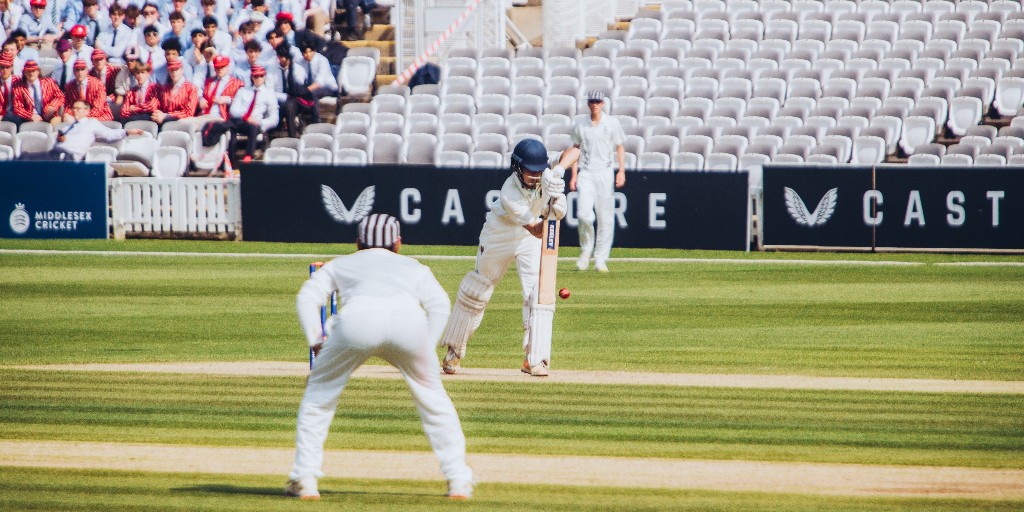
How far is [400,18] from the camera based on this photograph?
85.8 ft

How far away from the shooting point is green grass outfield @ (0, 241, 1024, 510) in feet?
22.6

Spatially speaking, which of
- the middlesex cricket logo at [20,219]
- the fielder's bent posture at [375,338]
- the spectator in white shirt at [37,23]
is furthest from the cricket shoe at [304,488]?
the spectator in white shirt at [37,23]

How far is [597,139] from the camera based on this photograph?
17.4 m

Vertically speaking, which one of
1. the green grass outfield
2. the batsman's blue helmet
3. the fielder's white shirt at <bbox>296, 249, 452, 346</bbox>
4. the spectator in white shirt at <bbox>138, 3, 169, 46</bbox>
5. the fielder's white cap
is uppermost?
the spectator in white shirt at <bbox>138, 3, 169, 46</bbox>

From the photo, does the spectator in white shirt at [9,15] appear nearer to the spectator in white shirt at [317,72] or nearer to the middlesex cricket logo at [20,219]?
the middlesex cricket logo at [20,219]

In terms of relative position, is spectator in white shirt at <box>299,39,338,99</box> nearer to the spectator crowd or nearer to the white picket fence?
the spectator crowd

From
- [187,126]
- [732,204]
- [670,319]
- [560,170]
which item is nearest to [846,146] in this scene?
[732,204]

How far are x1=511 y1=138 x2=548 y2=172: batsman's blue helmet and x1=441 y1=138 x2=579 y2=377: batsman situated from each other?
2 centimetres

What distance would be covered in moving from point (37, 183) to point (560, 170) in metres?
15.0

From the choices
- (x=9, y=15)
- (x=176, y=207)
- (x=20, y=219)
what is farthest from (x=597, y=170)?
(x=9, y=15)

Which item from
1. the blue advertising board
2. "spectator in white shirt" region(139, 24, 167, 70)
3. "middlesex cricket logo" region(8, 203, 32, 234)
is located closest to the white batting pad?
the blue advertising board

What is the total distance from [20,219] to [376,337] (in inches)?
Answer: 711

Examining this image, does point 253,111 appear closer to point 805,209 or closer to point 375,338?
point 805,209

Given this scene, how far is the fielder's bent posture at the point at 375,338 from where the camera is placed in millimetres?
6258
